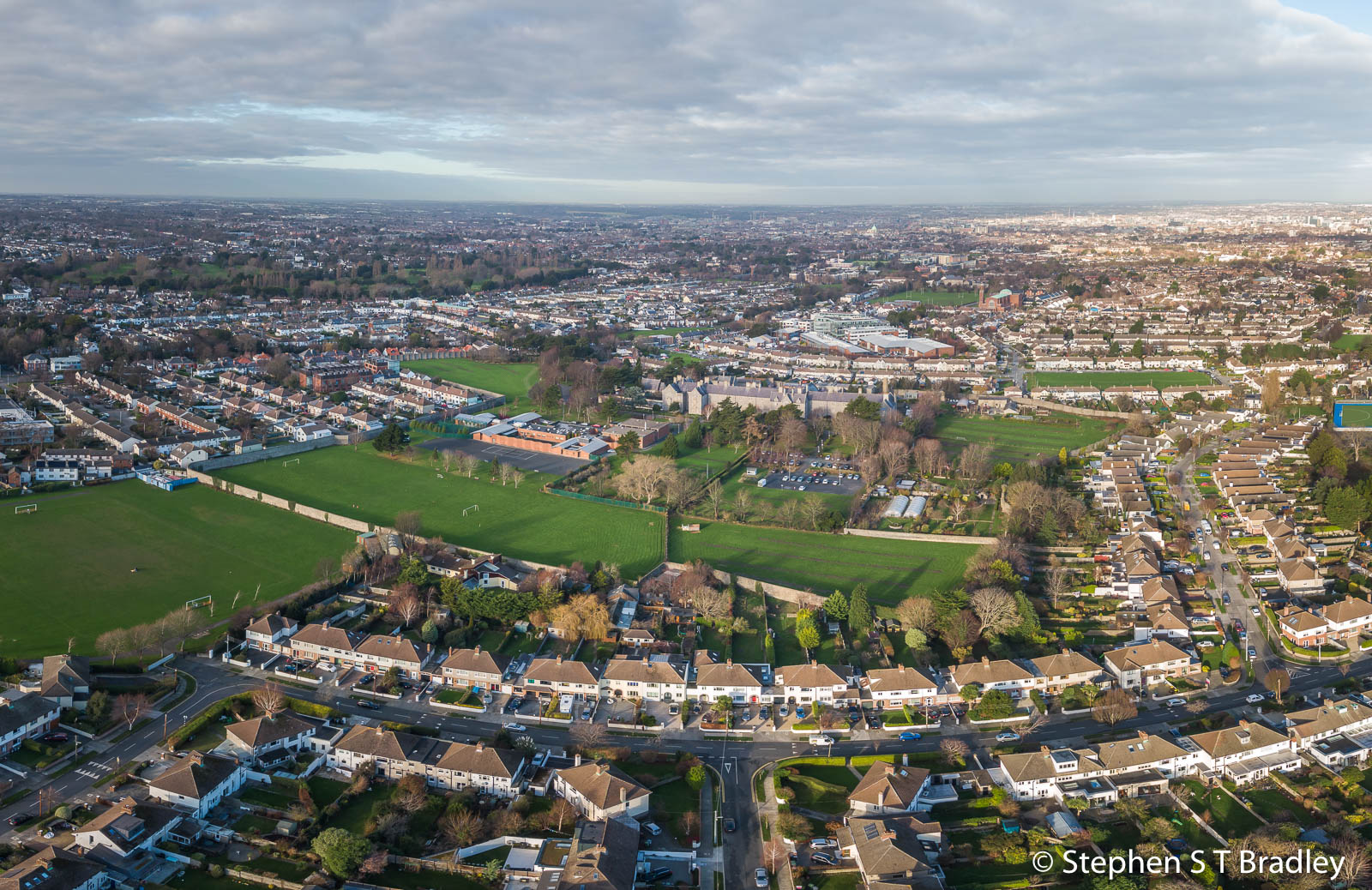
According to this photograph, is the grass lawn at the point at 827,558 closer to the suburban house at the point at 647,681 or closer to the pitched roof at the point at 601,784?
the suburban house at the point at 647,681

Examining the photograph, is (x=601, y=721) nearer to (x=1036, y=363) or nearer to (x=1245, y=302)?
(x=1036, y=363)

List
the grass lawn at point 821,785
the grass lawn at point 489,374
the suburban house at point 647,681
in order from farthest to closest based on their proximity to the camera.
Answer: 1. the grass lawn at point 489,374
2. the suburban house at point 647,681
3. the grass lawn at point 821,785

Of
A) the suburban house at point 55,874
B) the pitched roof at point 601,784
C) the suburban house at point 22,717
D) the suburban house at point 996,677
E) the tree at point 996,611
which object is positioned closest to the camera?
the suburban house at point 55,874

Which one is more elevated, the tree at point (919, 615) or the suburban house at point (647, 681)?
the tree at point (919, 615)

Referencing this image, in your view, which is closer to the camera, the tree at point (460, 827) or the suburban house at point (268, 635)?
the tree at point (460, 827)

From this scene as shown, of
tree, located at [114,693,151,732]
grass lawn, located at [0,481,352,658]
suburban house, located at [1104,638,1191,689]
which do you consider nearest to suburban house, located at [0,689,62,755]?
tree, located at [114,693,151,732]

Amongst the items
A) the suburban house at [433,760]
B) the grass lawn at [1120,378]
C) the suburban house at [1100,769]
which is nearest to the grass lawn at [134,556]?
the suburban house at [433,760]

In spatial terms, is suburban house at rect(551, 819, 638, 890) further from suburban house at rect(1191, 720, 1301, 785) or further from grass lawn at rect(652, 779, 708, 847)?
suburban house at rect(1191, 720, 1301, 785)
